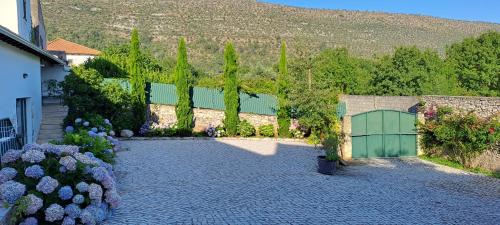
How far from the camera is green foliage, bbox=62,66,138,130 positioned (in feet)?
57.0

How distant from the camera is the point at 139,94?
824 inches

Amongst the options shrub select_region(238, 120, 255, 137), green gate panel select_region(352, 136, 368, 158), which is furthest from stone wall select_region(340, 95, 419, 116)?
shrub select_region(238, 120, 255, 137)

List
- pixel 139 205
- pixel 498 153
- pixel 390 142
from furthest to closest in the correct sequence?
pixel 390 142 < pixel 498 153 < pixel 139 205

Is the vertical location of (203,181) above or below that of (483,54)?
below

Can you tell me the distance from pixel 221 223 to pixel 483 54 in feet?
129

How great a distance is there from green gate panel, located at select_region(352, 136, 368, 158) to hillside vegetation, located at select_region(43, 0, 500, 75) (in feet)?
110

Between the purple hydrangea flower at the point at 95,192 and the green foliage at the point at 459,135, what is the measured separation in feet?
43.6

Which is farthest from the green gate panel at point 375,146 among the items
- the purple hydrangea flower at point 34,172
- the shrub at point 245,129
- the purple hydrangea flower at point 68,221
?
the purple hydrangea flower at point 34,172

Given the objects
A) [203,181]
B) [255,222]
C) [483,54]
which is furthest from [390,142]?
[483,54]

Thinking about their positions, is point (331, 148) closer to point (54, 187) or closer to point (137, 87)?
point (54, 187)

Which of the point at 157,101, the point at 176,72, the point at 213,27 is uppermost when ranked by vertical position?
the point at 213,27

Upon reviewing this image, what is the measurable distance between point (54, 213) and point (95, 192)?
2.42 ft

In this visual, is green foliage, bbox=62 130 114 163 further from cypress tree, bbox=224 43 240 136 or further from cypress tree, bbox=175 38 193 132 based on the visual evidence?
cypress tree, bbox=224 43 240 136

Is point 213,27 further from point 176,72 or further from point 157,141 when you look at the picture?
point 157,141
